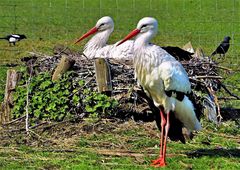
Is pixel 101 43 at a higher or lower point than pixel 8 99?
higher

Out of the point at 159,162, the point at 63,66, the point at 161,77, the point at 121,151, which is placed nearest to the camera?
the point at 159,162

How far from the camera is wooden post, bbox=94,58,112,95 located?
351 inches

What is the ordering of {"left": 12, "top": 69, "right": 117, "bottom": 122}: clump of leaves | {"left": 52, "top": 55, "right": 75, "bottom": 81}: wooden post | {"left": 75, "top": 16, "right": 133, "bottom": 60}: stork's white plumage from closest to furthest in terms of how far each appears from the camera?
{"left": 12, "top": 69, "right": 117, "bottom": 122}: clump of leaves
{"left": 52, "top": 55, "right": 75, "bottom": 81}: wooden post
{"left": 75, "top": 16, "right": 133, "bottom": 60}: stork's white plumage

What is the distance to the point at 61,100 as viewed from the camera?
346 inches

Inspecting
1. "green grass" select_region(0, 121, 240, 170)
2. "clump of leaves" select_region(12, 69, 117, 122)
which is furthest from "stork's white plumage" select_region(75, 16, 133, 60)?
"green grass" select_region(0, 121, 240, 170)

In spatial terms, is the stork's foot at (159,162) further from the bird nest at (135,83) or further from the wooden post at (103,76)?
the wooden post at (103,76)

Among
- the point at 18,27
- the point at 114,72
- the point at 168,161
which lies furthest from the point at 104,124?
the point at 18,27

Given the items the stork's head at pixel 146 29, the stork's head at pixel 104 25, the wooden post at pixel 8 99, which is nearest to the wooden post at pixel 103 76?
the wooden post at pixel 8 99

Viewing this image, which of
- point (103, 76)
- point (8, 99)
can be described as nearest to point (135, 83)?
point (103, 76)

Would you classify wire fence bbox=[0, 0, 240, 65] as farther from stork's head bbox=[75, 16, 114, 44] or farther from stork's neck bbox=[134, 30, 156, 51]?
stork's neck bbox=[134, 30, 156, 51]

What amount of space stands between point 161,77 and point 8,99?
9.86 ft

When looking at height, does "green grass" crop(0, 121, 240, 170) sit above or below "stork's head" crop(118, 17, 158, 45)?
below

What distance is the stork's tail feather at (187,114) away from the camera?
7367mm

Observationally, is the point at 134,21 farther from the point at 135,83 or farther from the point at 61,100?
the point at 61,100
